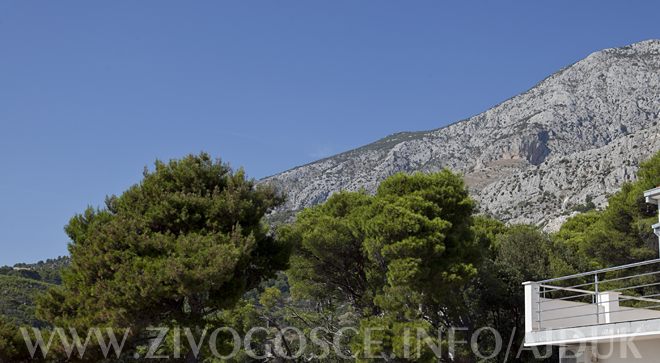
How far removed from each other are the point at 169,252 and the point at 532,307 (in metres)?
9.85

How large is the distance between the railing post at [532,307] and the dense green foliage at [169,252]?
8.17 meters

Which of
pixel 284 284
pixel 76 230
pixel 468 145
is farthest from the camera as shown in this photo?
pixel 468 145

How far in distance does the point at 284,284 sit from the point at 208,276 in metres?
31.7

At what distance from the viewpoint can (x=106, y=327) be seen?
16672 mm

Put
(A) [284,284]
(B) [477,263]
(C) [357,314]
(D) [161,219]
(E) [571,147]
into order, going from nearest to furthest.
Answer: (D) [161,219]
(B) [477,263]
(C) [357,314]
(A) [284,284]
(E) [571,147]

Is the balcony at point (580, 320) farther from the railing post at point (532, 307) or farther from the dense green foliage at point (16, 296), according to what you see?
the dense green foliage at point (16, 296)

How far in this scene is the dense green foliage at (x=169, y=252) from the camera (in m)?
16.6

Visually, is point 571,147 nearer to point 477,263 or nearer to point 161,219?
point 477,263

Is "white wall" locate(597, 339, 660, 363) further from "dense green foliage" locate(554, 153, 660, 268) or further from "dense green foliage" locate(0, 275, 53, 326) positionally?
"dense green foliage" locate(0, 275, 53, 326)

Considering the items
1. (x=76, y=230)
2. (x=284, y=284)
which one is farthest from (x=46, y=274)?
(x=76, y=230)

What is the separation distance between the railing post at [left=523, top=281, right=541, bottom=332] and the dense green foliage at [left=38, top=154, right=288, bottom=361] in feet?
26.8

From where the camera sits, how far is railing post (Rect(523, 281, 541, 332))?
10477 millimetres

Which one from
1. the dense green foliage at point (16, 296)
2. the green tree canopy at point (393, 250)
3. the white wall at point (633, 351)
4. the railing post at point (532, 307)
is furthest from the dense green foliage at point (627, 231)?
the dense green foliage at point (16, 296)

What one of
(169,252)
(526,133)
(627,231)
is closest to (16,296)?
(169,252)
